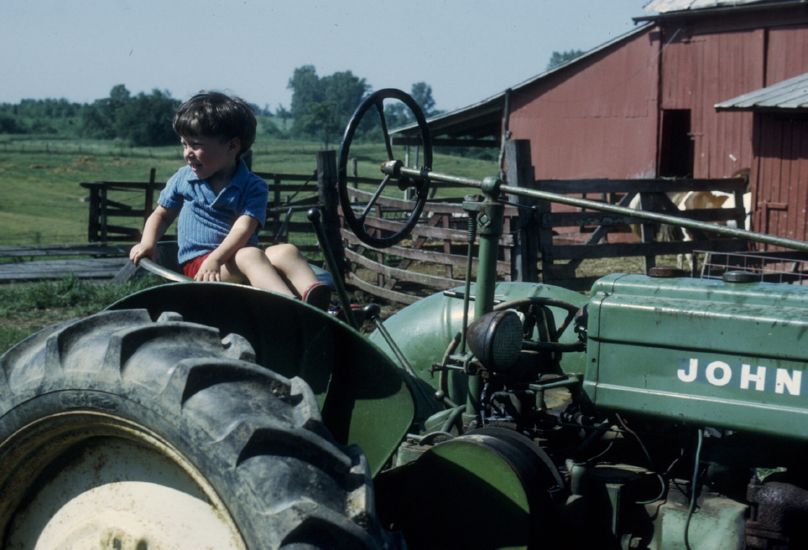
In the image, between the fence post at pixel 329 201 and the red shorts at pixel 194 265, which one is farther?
the fence post at pixel 329 201

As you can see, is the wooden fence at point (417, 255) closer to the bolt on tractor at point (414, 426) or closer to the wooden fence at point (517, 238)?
the wooden fence at point (517, 238)

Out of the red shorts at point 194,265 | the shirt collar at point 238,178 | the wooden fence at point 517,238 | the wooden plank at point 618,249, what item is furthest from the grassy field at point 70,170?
the red shorts at point 194,265

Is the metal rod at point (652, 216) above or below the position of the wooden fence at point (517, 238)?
above

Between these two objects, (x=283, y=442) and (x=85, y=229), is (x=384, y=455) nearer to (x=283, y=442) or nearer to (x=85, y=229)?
(x=283, y=442)

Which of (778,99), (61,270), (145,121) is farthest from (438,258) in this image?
(145,121)

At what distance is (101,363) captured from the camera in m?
2.52

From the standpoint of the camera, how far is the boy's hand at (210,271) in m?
3.47

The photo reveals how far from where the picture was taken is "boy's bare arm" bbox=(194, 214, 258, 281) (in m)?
3.49

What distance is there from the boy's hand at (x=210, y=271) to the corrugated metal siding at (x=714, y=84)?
16.2 m

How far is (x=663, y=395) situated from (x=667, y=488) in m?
0.31

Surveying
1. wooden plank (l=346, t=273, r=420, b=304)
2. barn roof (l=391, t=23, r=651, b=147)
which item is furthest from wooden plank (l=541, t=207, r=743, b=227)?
barn roof (l=391, t=23, r=651, b=147)

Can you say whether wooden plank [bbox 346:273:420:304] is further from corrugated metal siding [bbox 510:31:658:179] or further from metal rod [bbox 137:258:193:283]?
corrugated metal siding [bbox 510:31:658:179]

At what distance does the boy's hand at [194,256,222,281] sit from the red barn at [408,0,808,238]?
43.9 feet

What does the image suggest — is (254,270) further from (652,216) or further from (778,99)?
(778,99)
